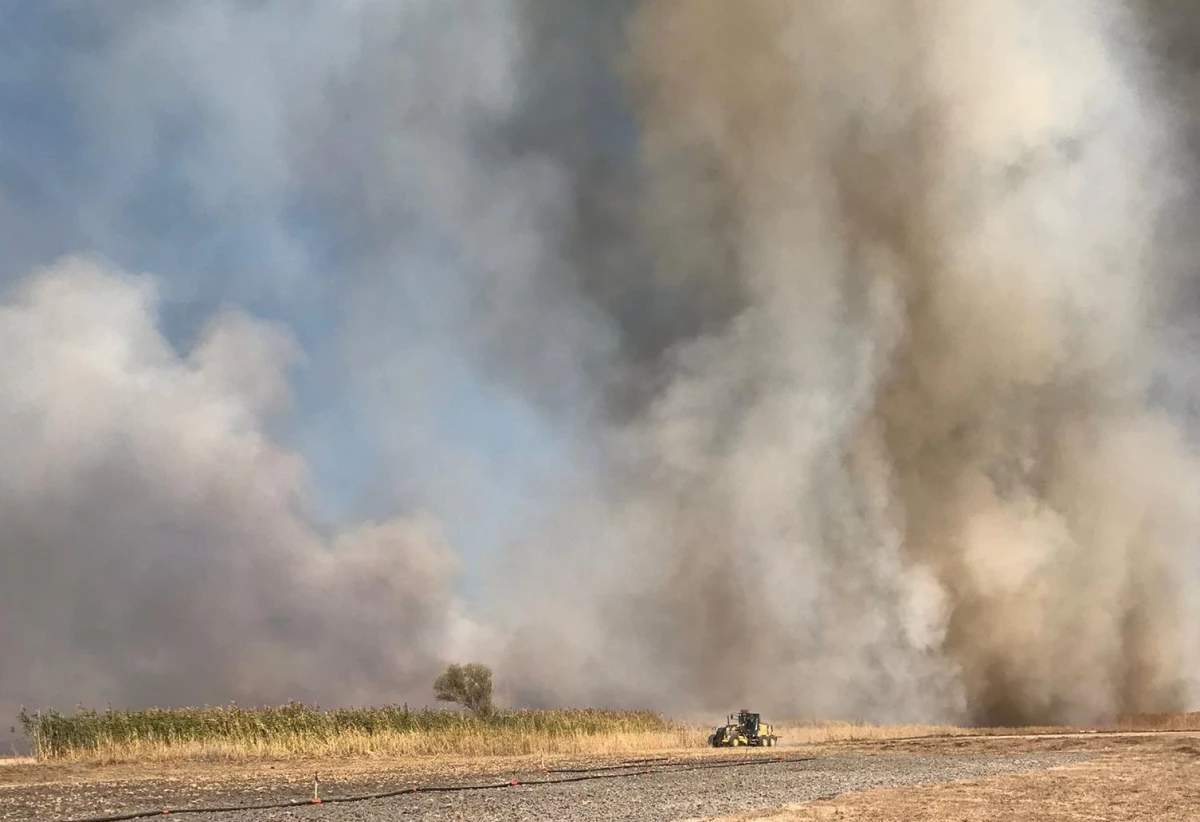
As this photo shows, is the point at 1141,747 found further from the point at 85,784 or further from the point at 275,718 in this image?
the point at 85,784

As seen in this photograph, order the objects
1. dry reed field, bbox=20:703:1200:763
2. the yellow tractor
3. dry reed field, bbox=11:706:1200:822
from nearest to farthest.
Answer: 1. dry reed field, bbox=11:706:1200:822
2. dry reed field, bbox=20:703:1200:763
3. the yellow tractor

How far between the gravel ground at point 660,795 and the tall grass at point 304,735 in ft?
52.9

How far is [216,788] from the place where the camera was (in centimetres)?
2747

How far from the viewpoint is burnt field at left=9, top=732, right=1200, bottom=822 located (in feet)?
66.4

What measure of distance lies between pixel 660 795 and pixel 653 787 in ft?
8.19

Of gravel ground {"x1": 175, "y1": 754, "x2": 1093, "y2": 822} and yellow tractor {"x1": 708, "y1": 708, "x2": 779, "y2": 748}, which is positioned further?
yellow tractor {"x1": 708, "y1": 708, "x2": 779, "y2": 748}

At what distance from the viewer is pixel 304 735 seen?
4294cm

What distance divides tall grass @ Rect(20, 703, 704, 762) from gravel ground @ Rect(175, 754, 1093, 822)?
52.9ft

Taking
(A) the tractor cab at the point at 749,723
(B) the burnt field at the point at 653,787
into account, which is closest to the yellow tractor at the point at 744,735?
(A) the tractor cab at the point at 749,723

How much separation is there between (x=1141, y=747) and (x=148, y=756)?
138 ft

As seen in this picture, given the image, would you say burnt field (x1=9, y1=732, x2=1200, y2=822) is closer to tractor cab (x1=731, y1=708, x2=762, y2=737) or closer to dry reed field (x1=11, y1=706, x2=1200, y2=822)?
dry reed field (x1=11, y1=706, x2=1200, y2=822)

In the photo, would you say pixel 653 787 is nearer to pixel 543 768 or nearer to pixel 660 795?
pixel 660 795

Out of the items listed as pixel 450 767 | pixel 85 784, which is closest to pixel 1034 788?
pixel 450 767

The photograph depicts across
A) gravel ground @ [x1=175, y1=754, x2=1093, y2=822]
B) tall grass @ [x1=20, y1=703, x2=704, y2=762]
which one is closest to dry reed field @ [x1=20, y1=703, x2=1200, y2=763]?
tall grass @ [x1=20, y1=703, x2=704, y2=762]
